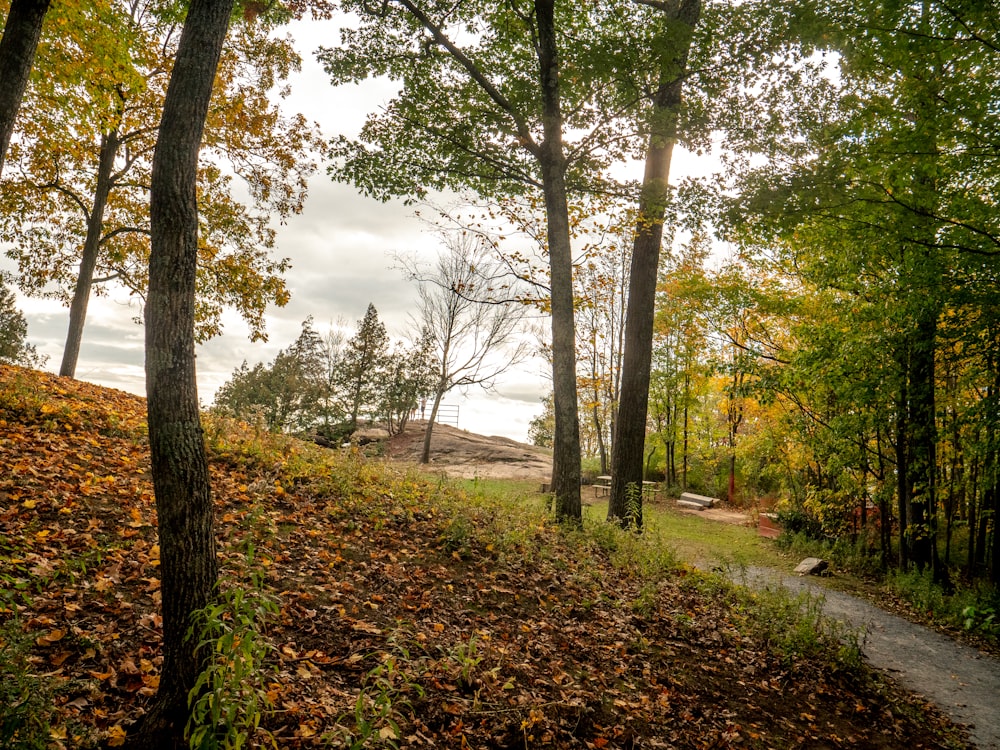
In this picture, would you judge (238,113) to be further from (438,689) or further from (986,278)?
(986,278)

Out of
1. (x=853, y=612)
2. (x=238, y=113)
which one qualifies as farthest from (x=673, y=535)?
(x=238, y=113)

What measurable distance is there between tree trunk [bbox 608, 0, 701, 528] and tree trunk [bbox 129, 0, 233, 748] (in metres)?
7.15

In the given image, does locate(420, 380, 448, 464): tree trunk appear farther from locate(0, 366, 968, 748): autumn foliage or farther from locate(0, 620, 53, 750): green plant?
locate(0, 620, 53, 750): green plant


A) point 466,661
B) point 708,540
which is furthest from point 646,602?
point 708,540

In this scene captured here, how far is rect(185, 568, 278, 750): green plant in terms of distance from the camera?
8.36ft

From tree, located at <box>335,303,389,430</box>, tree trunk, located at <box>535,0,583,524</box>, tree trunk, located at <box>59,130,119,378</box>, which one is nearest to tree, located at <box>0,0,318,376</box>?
tree trunk, located at <box>59,130,119,378</box>

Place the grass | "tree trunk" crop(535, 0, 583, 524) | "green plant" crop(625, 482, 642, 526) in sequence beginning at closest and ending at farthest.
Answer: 1. "tree trunk" crop(535, 0, 583, 524)
2. "green plant" crop(625, 482, 642, 526)
3. the grass

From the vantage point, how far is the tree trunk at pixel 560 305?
27.0ft

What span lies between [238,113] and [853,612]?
1706 centimetres

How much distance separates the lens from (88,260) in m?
13.1

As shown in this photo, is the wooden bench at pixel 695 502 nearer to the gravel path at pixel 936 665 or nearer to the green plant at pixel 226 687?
the gravel path at pixel 936 665

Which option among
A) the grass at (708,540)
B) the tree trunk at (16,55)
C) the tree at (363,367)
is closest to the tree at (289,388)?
the tree at (363,367)

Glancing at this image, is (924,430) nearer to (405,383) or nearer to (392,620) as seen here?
(392,620)

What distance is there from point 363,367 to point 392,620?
2837cm
